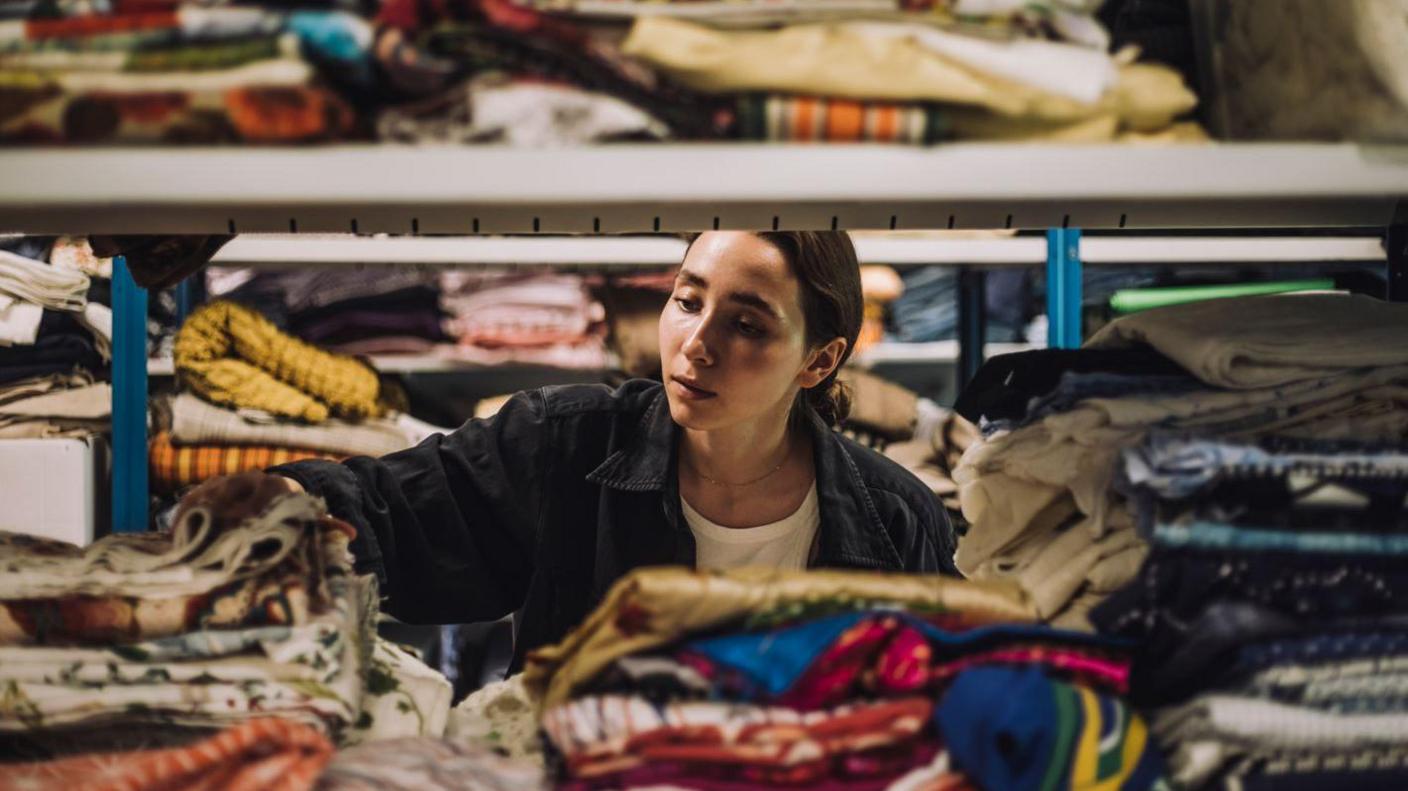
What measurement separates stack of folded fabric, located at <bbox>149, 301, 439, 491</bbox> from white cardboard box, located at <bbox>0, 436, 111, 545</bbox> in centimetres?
23

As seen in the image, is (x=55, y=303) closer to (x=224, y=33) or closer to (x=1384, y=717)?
(x=224, y=33)

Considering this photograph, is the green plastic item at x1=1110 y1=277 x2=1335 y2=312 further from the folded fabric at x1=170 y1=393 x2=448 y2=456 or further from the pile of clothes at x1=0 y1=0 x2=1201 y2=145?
the pile of clothes at x1=0 y1=0 x2=1201 y2=145

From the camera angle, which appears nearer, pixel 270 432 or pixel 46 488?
pixel 46 488

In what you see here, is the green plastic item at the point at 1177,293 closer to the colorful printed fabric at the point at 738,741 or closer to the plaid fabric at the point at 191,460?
the plaid fabric at the point at 191,460

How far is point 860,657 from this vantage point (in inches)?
27.6

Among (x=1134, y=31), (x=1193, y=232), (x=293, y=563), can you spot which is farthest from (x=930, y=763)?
(x=1193, y=232)

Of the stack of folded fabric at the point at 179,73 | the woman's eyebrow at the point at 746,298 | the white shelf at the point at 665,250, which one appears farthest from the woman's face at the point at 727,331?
the white shelf at the point at 665,250

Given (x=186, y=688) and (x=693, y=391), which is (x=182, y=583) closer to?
(x=186, y=688)

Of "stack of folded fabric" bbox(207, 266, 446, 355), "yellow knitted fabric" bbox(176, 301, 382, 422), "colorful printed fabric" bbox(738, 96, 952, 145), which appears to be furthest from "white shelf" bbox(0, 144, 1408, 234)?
"stack of folded fabric" bbox(207, 266, 446, 355)

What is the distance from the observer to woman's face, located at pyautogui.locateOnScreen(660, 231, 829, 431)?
1.38m

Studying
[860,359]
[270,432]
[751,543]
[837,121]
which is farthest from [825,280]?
[270,432]

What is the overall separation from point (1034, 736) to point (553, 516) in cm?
88

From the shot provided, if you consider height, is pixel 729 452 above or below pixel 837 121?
below

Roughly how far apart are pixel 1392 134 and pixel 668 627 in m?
0.55
